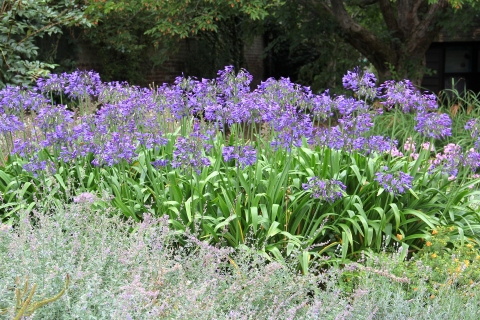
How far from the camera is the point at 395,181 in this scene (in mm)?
4121

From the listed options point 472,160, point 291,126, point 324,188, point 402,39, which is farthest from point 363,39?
Answer: point 324,188

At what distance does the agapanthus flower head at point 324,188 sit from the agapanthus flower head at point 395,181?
290mm

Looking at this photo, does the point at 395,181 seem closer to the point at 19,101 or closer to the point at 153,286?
the point at 153,286

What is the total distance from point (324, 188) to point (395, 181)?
0.49 meters

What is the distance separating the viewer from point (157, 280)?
3.11 m

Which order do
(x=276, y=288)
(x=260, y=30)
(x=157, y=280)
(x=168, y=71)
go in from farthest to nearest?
(x=168, y=71), (x=260, y=30), (x=276, y=288), (x=157, y=280)

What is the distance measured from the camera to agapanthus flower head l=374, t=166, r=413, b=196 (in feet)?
13.4

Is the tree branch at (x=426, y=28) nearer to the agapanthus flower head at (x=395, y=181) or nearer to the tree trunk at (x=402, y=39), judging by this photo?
the tree trunk at (x=402, y=39)

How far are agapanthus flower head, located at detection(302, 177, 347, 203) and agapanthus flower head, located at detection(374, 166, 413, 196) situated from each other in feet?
0.95

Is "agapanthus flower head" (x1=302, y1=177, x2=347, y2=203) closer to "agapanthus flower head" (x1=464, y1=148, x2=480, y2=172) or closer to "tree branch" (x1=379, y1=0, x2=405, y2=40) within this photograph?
"agapanthus flower head" (x1=464, y1=148, x2=480, y2=172)

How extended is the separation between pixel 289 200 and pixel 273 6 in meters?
8.73

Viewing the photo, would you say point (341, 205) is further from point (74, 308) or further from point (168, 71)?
point (168, 71)

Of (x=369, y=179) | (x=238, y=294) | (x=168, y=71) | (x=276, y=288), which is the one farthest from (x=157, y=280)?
(x=168, y=71)

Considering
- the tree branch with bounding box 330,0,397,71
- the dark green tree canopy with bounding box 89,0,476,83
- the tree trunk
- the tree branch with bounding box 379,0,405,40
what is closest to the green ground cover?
the dark green tree canopy with bounding box 89,0,476,83
